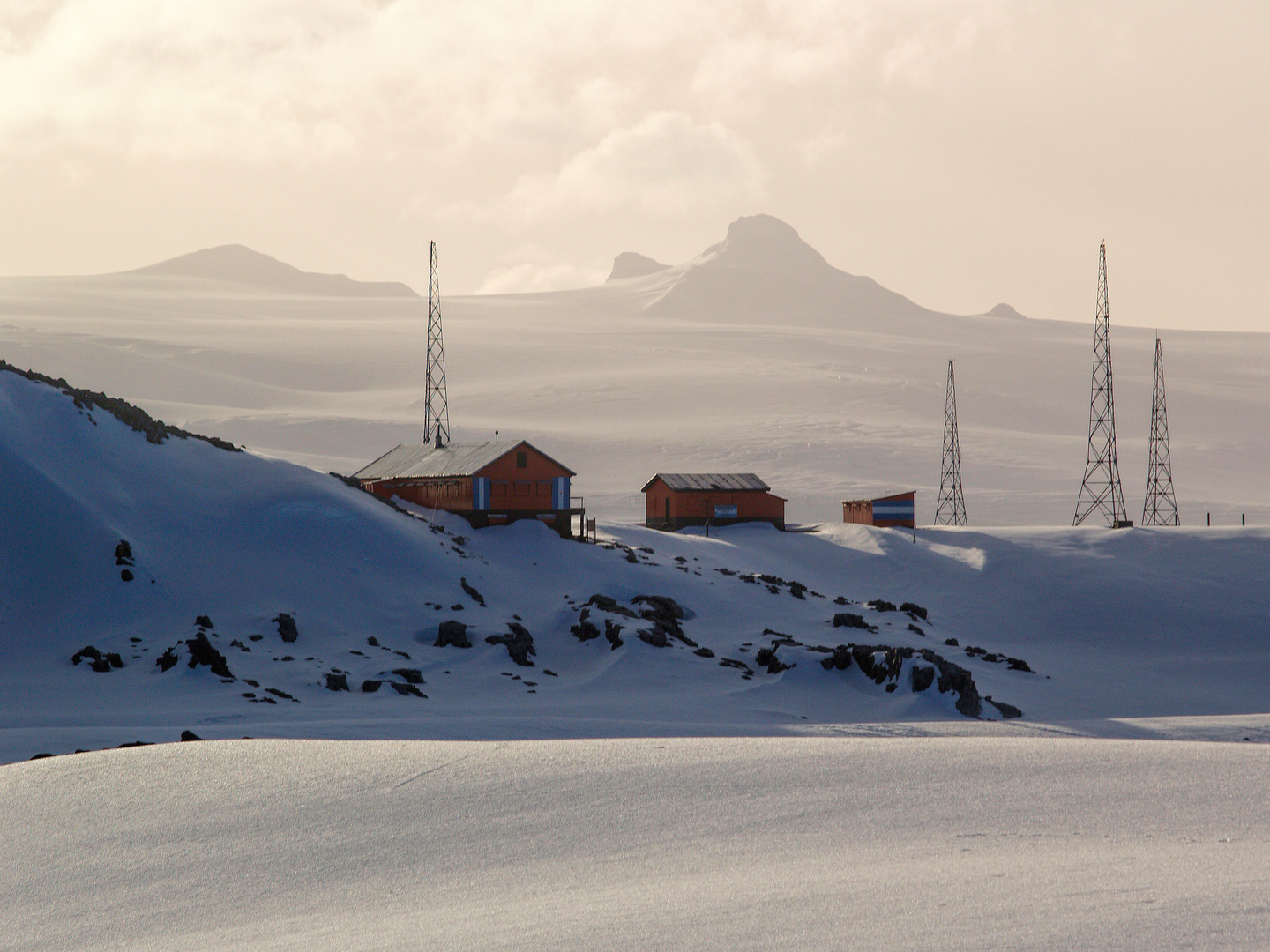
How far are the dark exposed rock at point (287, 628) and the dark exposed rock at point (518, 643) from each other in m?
5.82

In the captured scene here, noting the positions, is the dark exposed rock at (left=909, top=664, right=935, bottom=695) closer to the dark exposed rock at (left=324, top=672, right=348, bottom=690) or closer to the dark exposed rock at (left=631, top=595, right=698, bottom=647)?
the dark exposed rock at (left=631, top=595, right=698, bottom=647)

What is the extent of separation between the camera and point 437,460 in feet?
182

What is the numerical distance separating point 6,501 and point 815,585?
1319 inches

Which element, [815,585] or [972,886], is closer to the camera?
[972,886]

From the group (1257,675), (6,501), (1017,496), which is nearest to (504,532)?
(6,501)

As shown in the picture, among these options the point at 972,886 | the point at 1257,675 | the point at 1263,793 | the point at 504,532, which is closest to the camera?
the point at 972,886

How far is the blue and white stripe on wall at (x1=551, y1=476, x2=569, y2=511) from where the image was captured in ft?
176

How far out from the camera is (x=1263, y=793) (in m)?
11.4

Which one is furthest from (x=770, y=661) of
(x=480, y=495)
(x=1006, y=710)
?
(x=480, y=495)

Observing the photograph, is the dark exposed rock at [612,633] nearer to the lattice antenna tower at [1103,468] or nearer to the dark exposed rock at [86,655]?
the dark exposed rock at [86,655]

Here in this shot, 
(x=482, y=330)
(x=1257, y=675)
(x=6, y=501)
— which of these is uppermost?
(x=482, y=330)

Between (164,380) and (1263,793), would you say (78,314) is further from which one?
(1263,793)

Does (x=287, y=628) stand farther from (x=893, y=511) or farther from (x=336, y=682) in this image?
(x=893, y=511)

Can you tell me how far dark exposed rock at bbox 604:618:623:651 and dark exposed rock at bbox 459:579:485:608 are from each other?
17.3 ft
